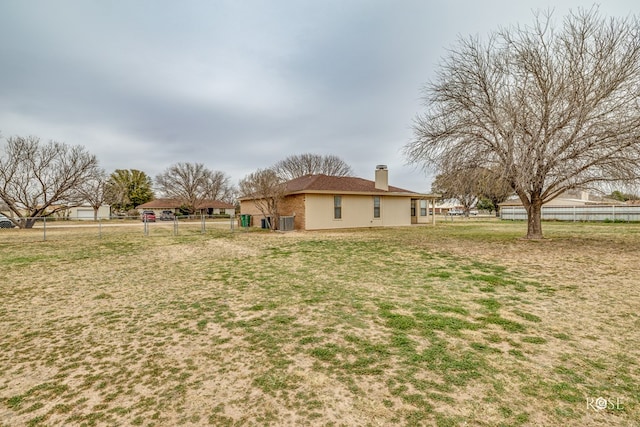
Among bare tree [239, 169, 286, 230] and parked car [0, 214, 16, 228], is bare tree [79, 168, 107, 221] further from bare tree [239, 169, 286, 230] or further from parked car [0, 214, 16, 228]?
bare tree [239, 169, 286, 230]

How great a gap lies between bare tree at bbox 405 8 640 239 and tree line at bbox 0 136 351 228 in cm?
1160

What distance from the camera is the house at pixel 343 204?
1873 centimetres

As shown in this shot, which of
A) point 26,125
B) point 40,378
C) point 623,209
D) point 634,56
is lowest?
point 40,378

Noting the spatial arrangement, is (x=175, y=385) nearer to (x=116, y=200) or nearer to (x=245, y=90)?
(x=245, y=90)

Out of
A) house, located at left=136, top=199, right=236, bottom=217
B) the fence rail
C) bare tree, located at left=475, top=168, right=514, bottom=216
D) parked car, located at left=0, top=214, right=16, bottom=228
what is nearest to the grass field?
bare tree, located at left=475, top=168, right=514, bottom=216

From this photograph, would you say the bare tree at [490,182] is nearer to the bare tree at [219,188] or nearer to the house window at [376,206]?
the house window at [376,206]

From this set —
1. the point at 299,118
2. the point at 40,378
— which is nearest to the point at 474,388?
the point at 40,378

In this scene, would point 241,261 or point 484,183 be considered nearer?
point 241,261

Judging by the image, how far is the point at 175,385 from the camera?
2582 mm

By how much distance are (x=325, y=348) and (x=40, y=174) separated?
3299cm

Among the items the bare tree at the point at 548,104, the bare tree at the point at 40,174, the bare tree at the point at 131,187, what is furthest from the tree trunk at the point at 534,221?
the bare tree at the point at 131,187

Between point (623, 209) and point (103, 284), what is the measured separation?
113 ft

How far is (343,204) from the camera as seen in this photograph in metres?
20.0

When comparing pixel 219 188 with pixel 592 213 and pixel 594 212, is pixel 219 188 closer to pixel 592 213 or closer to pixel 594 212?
pixel 592 213
